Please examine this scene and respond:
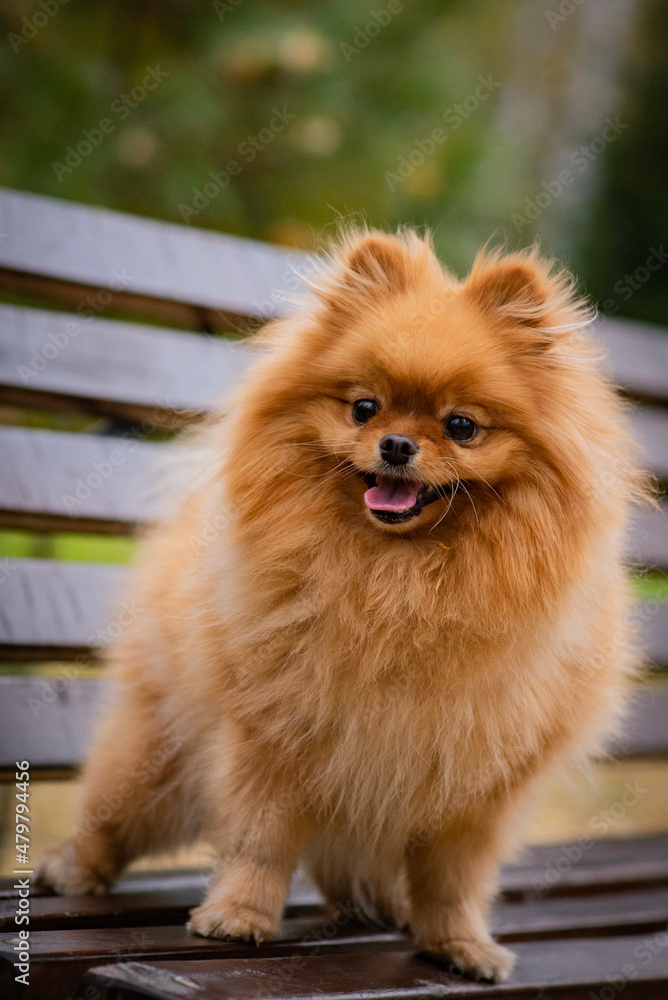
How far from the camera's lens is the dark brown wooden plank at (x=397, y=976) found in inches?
57.1

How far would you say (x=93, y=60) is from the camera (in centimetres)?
387

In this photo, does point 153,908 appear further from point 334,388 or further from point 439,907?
point 334,388

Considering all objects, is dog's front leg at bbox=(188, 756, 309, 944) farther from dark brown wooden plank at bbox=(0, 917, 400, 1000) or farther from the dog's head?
the dog's head

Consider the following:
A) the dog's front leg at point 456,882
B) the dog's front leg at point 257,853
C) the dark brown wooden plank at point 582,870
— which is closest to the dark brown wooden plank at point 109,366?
the dog's front leg at point 257,853

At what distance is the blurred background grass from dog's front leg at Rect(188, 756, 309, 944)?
1531 millimetres

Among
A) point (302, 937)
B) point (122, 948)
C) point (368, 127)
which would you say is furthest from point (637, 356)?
point (122, 948)

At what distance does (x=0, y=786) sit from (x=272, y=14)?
349 centimetres

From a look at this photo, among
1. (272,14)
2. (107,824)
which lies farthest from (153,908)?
(272,14)

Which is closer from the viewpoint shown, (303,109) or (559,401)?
(559,401)

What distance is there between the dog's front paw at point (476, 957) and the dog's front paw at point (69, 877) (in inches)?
30.3

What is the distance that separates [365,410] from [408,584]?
355mm

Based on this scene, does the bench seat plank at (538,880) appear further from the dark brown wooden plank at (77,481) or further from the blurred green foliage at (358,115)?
the blurred green foliage at (358,115)

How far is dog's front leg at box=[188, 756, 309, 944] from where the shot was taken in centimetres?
183

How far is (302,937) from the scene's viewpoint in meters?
1.97
